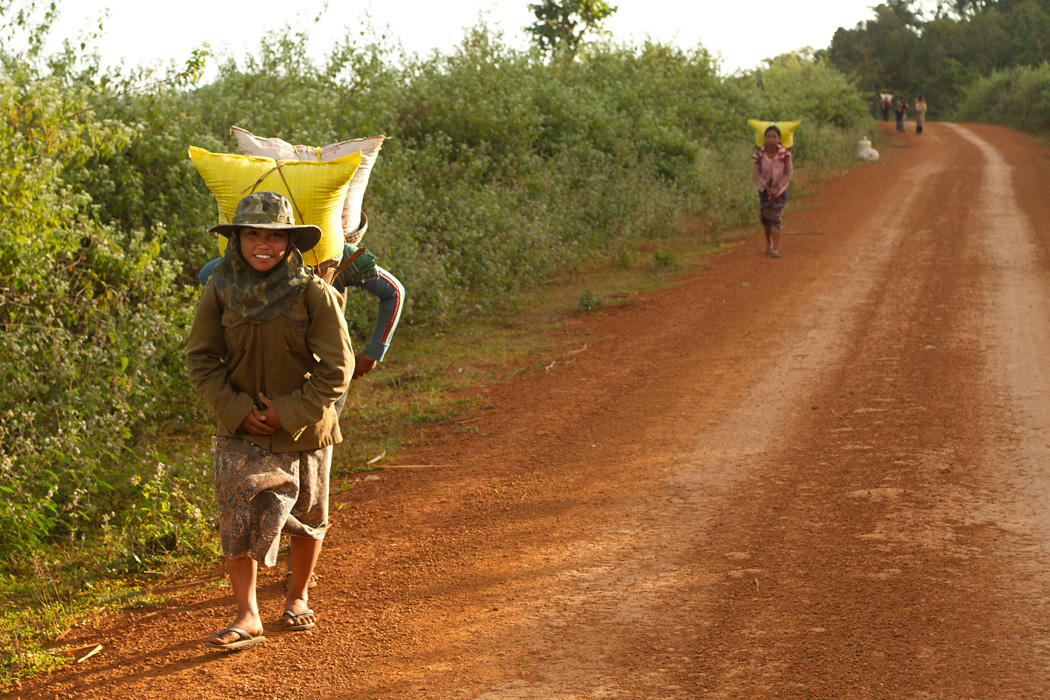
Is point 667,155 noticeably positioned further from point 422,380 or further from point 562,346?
point 422,380

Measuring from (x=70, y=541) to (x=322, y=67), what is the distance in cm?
954

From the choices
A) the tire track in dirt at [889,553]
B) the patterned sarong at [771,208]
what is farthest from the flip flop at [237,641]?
the patterned sarong at [771,208]

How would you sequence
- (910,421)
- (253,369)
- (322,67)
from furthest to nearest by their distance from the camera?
(322,67) → (910,421) → (253,369)

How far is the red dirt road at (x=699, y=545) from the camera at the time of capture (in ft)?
10.6

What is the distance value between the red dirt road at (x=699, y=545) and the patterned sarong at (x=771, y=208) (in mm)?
4215

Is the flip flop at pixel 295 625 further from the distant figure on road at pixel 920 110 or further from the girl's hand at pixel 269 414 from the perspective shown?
the distant figure on road at pixel 920 110

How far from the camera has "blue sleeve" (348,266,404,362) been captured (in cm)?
396

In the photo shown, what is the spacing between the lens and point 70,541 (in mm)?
5270

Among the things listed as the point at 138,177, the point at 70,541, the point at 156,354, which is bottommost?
the point at 70,541

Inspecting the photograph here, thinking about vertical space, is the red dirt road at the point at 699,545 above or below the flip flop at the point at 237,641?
below

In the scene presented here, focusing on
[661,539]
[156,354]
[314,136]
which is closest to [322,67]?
[314,136]

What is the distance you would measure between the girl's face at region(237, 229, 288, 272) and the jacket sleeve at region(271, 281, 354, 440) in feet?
0.54

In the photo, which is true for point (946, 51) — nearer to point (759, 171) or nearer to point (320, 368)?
point (759, 171)

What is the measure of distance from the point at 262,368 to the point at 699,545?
215cm
